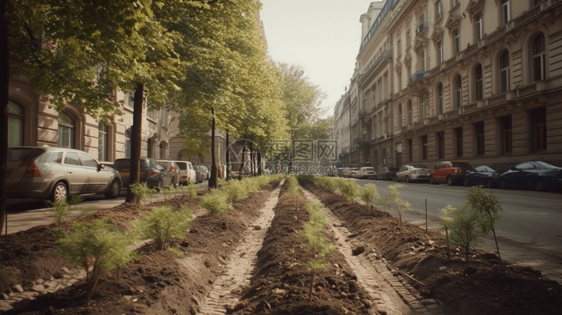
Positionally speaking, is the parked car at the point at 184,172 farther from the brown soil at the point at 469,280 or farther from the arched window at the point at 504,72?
the arched window at the point at 504,72

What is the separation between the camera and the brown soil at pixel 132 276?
3047 mm

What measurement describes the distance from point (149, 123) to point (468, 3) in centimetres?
2724

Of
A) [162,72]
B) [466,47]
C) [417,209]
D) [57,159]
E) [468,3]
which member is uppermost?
[468,3]

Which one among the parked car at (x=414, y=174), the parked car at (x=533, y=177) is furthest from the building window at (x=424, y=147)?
the parked car at (x=533, y=177)

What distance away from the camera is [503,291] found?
3336 mm

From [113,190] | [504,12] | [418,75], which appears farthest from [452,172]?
[113,190]

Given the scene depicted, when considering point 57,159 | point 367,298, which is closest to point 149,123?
point 57,159

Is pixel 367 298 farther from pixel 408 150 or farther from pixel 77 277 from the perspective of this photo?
pixel 408 150

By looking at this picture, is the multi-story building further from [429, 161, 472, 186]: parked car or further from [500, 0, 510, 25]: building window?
[429, 161, 472, 186]: parked car

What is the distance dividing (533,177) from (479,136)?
40.0 feet

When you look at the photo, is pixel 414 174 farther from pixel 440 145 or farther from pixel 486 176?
pixel 486 176

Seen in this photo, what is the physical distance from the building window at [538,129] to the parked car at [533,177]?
4.88m

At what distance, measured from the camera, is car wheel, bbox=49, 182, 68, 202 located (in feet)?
33.2

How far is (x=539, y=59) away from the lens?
22.9 metres
